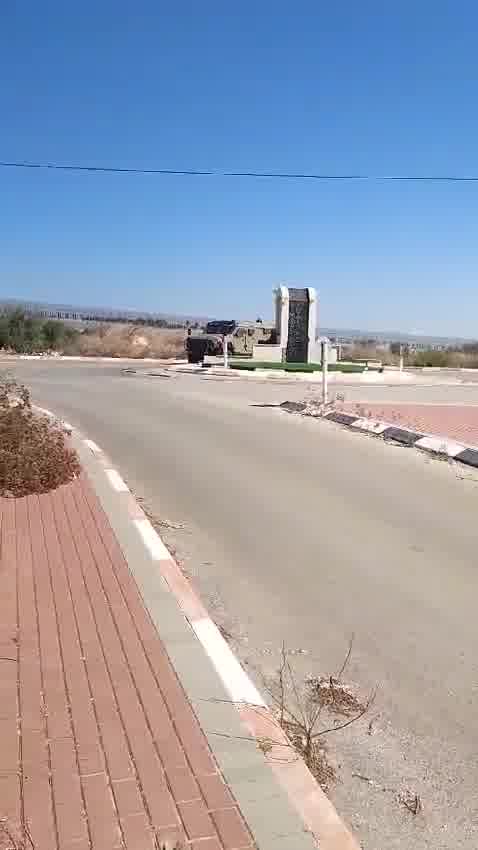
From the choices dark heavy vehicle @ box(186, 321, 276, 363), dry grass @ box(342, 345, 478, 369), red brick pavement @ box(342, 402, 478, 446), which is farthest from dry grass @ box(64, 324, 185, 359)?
red brick pavement @ box(342, 402, 478, 446)

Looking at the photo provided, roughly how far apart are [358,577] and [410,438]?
6399mm

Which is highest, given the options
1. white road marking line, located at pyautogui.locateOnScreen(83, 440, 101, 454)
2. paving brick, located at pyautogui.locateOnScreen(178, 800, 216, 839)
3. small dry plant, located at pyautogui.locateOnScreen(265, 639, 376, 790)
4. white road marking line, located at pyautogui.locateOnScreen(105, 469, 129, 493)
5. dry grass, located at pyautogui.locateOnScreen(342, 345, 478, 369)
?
dry grass, located at pyautogui.locateOnScreen(342, 345, 478, 369)

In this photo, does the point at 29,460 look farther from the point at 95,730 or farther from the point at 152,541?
the point at 95,730

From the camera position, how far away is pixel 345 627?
15.9 ft

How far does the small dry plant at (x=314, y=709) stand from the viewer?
11.0 feet

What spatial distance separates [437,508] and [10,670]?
206 inches

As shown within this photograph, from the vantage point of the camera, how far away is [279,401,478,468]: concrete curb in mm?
10423

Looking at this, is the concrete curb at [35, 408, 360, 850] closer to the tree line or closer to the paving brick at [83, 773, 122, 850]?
the paving brick at [83, 773, 122, 850]

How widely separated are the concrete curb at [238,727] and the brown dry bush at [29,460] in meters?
2.31

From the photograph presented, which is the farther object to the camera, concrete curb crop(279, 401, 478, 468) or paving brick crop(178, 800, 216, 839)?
concrete curb crop(279, 401, 478, 468)

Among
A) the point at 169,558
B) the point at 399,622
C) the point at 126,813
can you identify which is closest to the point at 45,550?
the point at 169,558

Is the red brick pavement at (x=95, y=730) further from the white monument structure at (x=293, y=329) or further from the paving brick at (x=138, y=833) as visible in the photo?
the white monument structure at (x=293, y=329)

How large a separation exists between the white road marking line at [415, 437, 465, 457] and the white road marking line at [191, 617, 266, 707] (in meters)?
6.84

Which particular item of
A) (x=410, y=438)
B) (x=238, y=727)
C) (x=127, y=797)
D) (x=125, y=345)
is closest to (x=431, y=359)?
(x=125, y=345)
